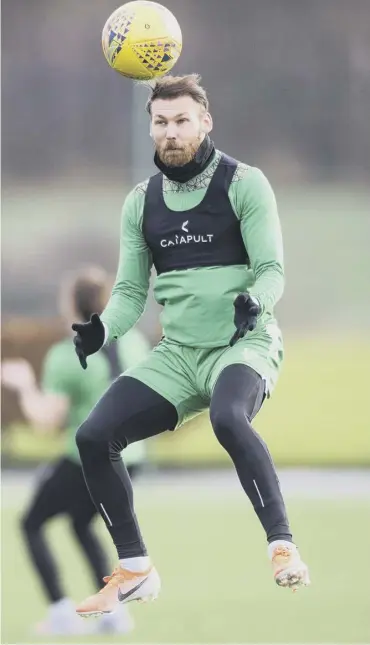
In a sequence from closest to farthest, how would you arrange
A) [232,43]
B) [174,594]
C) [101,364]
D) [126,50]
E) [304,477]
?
1. [126,50]
2. [101,364]
3. [174,594]
4. [304,477]
5. [232,43]

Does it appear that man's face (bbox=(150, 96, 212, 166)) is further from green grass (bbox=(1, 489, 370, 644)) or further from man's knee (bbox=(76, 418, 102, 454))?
green grass (bbox=(1, 489, 370, 644))

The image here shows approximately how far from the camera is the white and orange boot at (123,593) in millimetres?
4840

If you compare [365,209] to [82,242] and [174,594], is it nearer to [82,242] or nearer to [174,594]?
[82,242]

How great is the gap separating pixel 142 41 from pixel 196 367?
47.7 inches

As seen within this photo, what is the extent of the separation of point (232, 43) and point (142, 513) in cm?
949

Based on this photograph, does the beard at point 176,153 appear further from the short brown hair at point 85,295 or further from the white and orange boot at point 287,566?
the short brown hair at point 85,295

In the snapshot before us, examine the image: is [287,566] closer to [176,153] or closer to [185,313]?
[185,313]

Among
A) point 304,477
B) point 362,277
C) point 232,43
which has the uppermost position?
point 232,43

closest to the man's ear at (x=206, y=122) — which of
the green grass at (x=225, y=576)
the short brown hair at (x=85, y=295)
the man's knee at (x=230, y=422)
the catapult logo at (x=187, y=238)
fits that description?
the catapult logo at (x=187, y=238)

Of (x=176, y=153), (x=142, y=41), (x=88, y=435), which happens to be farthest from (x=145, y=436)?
(x=142, y=41)

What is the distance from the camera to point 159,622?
845 centimetres

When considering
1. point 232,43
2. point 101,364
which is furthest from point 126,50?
point 232,43

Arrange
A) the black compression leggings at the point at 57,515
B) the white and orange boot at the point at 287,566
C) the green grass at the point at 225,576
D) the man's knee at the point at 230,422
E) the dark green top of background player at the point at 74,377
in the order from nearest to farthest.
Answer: the white and orange boot at the point at 287,566 < the man's knee at the point at 230,422 < the dark green top of background player at the point at 74,377 < the black compression leggings at the point at 57,515 < the green grass at the point at 225,576

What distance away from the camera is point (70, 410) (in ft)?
24.1
